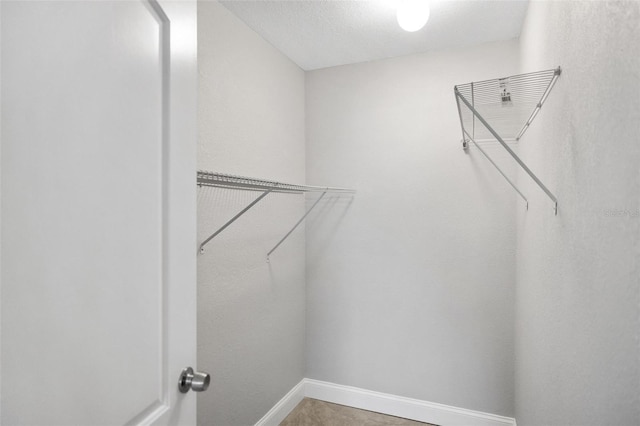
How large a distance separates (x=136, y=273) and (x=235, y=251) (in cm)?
124

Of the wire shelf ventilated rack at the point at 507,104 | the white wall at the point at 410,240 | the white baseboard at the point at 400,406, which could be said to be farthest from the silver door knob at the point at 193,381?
the white baseboard at the point at 400,406

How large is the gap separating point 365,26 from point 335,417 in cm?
240

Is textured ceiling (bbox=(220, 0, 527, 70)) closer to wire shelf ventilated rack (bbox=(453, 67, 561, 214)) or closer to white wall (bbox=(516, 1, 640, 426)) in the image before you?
wire shelf ventilated rack (bbox=(453, 67, 561, 214))

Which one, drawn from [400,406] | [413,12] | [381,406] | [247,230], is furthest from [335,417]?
[413,12]

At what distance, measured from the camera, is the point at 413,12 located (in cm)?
168

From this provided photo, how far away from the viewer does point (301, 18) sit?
6.57 feet

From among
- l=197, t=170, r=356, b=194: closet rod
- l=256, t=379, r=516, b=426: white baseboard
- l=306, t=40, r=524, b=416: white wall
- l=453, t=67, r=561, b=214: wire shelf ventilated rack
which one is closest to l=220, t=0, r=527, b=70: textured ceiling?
l=306, t=40, r=524, b=416: white wall

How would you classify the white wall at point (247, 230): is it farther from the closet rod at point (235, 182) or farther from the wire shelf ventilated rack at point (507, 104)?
the wire shelf ventilated rack at point (507, 104)

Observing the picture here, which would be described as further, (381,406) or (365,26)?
(381,406)

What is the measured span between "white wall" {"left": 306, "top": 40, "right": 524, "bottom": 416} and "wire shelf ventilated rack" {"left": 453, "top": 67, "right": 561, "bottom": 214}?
0.22 meters

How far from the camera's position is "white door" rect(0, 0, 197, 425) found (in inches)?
21.4

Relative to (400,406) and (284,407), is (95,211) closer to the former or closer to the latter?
(284,407)

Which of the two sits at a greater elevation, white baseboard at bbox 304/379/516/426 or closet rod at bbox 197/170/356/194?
closet rod at bbox 197/170/356/194

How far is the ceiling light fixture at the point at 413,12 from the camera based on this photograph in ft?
5.46
